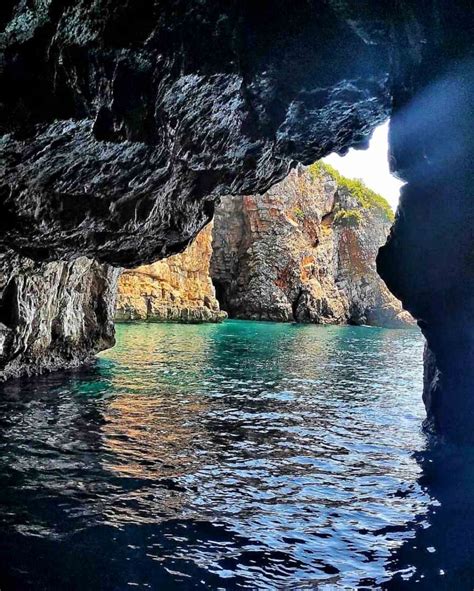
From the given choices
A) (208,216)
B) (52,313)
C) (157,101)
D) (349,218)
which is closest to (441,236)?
(157,101)

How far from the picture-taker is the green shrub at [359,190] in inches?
3543

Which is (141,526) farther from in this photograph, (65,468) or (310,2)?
(310,2)

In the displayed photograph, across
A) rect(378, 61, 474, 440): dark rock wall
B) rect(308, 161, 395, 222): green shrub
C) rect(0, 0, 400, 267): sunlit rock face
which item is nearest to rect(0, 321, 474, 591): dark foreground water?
rect(378, 61, 474, 440): dark rock wall

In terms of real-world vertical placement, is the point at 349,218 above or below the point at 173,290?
above

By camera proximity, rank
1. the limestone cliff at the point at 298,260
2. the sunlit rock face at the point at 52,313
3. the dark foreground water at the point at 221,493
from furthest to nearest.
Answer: the limestone cliff at the point at 298,260, the sunlit rock face at the point at 52,313, the dark foreground water at the point at 221,493

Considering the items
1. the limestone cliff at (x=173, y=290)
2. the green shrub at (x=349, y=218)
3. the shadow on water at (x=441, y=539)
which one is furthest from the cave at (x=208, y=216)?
the green shrub at (x=349, y=218)

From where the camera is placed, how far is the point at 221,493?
873 cm

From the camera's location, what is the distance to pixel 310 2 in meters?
7.75

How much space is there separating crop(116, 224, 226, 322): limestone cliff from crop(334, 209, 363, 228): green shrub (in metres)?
30.4

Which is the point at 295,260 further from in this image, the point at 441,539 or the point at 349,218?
the point at 441,539

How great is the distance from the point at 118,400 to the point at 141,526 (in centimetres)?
898

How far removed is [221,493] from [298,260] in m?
69.4

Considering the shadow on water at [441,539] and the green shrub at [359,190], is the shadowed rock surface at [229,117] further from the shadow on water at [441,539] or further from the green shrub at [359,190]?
the green shrub at [359,190]

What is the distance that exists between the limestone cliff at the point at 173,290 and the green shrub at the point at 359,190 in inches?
1272
